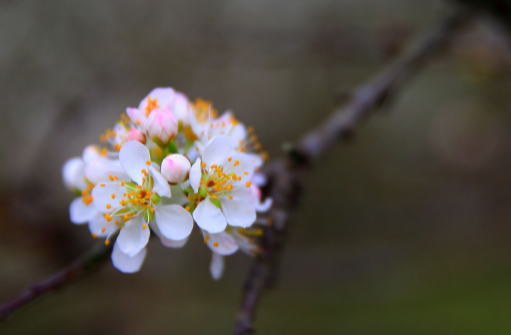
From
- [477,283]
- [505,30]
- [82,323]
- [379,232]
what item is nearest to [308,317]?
[379,232]

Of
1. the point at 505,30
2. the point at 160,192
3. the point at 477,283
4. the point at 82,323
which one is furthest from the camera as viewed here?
the point at 477,283

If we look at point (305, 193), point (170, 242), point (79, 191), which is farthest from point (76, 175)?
point (305, 193)

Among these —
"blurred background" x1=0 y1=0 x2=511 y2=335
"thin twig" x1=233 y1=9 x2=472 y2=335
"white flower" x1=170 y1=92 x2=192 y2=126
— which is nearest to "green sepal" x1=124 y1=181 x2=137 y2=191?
"white flower" x1=170 y1=92 x2=192 y2=126

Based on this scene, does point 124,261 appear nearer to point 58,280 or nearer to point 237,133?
point 58,280

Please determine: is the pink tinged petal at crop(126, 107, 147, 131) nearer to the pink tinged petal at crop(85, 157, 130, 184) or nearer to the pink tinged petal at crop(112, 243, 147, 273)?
the pink tinged petal at crop(85, 157, 130, 184)

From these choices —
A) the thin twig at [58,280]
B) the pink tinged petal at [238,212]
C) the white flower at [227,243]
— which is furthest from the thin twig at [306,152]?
the thin twig at [58,280]

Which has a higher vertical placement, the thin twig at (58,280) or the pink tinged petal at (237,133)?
the pink tinged petal at (237,133)

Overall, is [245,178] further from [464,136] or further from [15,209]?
[464,136]

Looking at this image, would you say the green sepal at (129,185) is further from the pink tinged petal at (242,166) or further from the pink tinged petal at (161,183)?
the pink tinged petal at (242,166)
